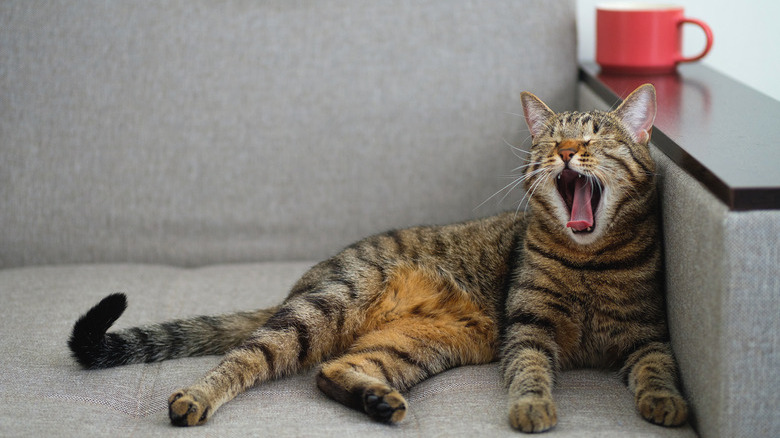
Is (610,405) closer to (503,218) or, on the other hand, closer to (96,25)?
(503,218)

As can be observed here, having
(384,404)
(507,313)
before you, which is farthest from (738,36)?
(384,404)

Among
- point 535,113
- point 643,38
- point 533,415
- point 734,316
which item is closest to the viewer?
point 734,316

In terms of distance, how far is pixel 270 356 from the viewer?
4.96ft

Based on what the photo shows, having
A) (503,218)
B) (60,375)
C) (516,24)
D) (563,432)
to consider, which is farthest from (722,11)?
(60,375)

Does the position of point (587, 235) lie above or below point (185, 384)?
above

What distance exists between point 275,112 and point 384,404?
1059 mm

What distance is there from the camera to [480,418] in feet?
4.35

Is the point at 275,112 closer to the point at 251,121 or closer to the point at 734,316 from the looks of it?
the point at 251,121

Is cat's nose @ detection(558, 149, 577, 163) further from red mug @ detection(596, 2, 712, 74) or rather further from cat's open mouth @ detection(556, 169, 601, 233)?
red mug @ detection(596, 2, 712, 74)

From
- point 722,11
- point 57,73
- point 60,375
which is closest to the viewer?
point 60,375

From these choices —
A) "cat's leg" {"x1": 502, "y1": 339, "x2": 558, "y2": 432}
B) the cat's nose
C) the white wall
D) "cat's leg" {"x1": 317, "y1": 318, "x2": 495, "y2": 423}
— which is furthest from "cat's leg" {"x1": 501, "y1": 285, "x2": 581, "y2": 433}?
the white wall

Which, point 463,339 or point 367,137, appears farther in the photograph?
point 367,137

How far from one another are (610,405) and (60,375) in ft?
3.55

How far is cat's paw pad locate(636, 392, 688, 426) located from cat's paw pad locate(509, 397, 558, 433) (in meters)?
0.16
